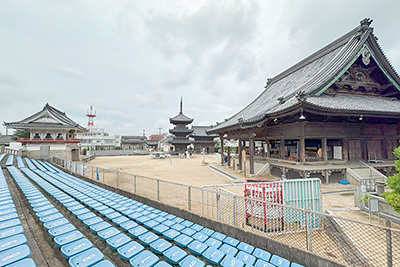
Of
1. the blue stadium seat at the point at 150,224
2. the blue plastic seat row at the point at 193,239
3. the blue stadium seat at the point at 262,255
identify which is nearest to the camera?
the blue plastic seat row at the point at 193,239

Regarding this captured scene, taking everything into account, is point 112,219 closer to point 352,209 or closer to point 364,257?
point 364,257

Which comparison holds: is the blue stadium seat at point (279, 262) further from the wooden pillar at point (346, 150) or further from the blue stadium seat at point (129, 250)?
the wooden pillar at point (346, 150)

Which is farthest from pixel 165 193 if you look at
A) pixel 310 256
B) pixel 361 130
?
pixel 361 130

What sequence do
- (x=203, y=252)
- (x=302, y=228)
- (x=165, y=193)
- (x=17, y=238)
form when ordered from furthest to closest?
(x=165, y=193), (x=302, y=228), (x=203, y=252), (x=17, y=238)

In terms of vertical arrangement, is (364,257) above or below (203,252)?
below

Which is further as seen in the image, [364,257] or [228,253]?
[364,257]

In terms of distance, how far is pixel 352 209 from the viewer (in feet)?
20.1

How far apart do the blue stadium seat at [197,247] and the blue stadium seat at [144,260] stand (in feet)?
2.55

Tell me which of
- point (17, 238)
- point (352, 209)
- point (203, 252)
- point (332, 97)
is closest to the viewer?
point (17, 238)

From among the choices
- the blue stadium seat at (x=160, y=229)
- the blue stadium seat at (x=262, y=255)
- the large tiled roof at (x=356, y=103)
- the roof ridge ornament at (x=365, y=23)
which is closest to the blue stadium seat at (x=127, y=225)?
the blue stadium seat at (x=160, y=229)

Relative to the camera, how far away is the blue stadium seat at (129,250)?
298cm

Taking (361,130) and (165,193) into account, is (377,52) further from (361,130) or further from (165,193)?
(165,193)

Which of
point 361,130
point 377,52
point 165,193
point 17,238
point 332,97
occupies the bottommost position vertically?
point 165,193

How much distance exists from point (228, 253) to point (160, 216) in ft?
8.85
